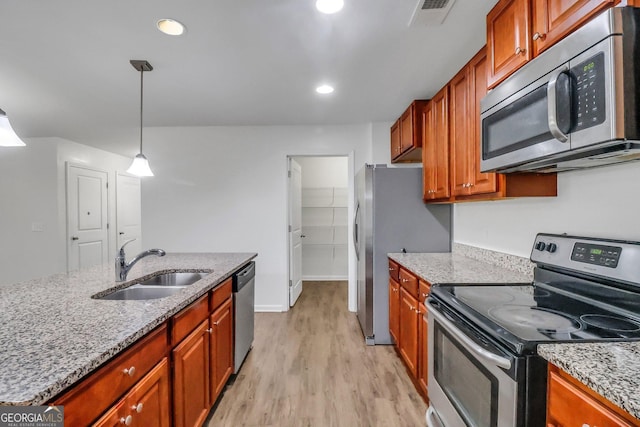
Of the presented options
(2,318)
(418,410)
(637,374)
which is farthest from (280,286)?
(637,374)

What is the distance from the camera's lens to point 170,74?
8.27ft

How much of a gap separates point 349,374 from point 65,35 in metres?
3.02

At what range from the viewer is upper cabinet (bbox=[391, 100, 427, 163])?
3.01 metres

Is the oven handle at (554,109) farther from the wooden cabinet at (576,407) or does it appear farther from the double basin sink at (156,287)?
the double basin sink at (156,287)

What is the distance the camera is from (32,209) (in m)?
4.55

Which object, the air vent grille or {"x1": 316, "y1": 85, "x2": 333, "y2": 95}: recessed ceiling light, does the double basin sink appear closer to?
{"x1": 316, "y1": 85, "x2": 333, "y2": 95}: recessed ceiling light

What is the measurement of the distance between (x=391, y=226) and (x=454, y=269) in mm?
823

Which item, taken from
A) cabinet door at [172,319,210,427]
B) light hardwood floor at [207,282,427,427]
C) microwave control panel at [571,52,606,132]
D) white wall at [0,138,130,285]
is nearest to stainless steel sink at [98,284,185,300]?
cabinet door at [172,319,210,427]

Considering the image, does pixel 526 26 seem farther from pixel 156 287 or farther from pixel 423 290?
pixel 156 287

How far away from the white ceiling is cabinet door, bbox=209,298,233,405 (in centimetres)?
174

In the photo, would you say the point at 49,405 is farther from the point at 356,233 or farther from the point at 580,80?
the point at 356,233

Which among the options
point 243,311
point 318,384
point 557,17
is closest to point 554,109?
point 557,17

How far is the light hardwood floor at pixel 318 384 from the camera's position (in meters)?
1.94

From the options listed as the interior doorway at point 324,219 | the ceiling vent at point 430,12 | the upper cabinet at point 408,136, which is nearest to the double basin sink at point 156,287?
the ceiling vent at point 430,12
